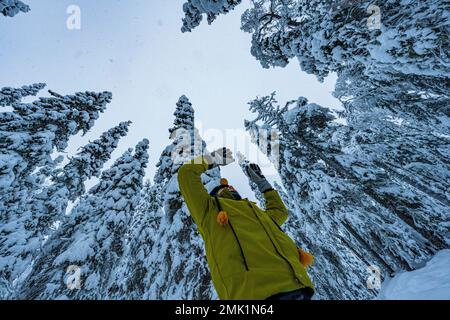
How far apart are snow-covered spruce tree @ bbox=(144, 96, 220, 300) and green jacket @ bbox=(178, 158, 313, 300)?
697 centimetres

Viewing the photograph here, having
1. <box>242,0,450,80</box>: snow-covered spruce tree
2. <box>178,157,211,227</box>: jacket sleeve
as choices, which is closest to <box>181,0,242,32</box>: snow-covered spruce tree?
<box>242,0,450,80</box>: snow-covered spruce tree

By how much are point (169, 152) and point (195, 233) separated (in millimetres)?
5211

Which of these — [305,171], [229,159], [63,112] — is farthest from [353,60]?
[63,112]

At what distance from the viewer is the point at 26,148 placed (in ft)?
42.3

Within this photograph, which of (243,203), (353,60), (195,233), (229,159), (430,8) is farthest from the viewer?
(195,233)

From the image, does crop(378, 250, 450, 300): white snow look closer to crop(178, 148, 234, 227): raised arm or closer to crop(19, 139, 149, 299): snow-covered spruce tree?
crop(178, 148, 234, 227): raised arm

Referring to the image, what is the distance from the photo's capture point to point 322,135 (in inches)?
587

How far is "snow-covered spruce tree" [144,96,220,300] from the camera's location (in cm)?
1062

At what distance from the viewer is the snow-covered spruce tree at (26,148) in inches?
446

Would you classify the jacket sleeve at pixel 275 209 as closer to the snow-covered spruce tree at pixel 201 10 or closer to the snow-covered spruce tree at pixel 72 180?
the snow-covered spruce tree at pixel 201 10

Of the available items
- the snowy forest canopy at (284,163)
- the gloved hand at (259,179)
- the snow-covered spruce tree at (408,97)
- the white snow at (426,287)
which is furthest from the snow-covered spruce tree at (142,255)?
the snow-covered spruce tree at (408,97)

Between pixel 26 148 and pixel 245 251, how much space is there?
52.2 ft

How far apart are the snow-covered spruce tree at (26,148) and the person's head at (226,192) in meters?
13.5
